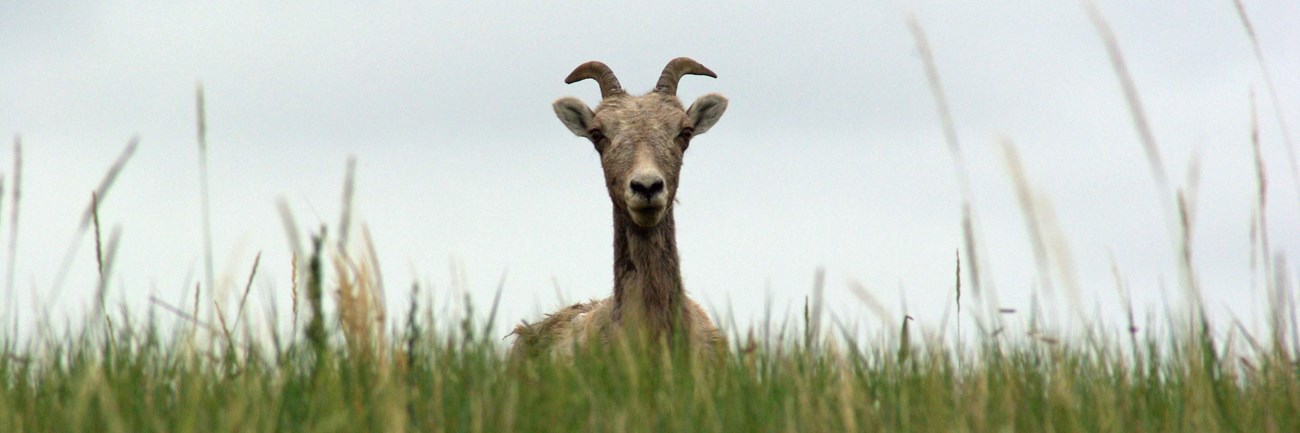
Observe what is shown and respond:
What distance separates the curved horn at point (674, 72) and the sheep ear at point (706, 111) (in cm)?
25

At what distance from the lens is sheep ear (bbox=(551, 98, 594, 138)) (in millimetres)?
9383

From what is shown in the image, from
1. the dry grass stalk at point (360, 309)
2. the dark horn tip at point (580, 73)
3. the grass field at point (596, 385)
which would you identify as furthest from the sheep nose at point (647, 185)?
the dry grass stalk at point (360, 309)

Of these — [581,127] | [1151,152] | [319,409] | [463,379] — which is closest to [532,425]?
[463,379]

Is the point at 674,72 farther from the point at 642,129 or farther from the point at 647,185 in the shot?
the point at 647,185

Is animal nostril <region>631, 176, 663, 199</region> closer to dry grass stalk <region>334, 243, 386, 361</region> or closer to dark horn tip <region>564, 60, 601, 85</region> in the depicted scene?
dark horn tip <region>564, 60, 601, 85</region>

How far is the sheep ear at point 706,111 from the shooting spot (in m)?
9.55

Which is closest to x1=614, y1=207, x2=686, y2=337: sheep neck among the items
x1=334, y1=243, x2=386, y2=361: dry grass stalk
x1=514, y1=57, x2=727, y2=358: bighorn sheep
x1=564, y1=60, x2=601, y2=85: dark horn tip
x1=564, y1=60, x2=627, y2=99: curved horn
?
x1=514, y1=57, x2=727, y2=358: bighorn sheep

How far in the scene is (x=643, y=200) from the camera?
7445mm

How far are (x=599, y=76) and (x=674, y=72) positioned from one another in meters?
0.56

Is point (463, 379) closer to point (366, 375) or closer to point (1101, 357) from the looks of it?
point (366, 375)

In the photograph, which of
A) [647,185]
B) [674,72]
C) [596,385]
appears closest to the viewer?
[596,385]

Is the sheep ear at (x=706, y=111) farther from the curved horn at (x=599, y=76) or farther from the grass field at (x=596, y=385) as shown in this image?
the grass field at (x=596, y=385)

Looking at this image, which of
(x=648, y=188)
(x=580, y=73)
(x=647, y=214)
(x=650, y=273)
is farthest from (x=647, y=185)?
(x=580, y=73)

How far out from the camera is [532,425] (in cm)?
416
